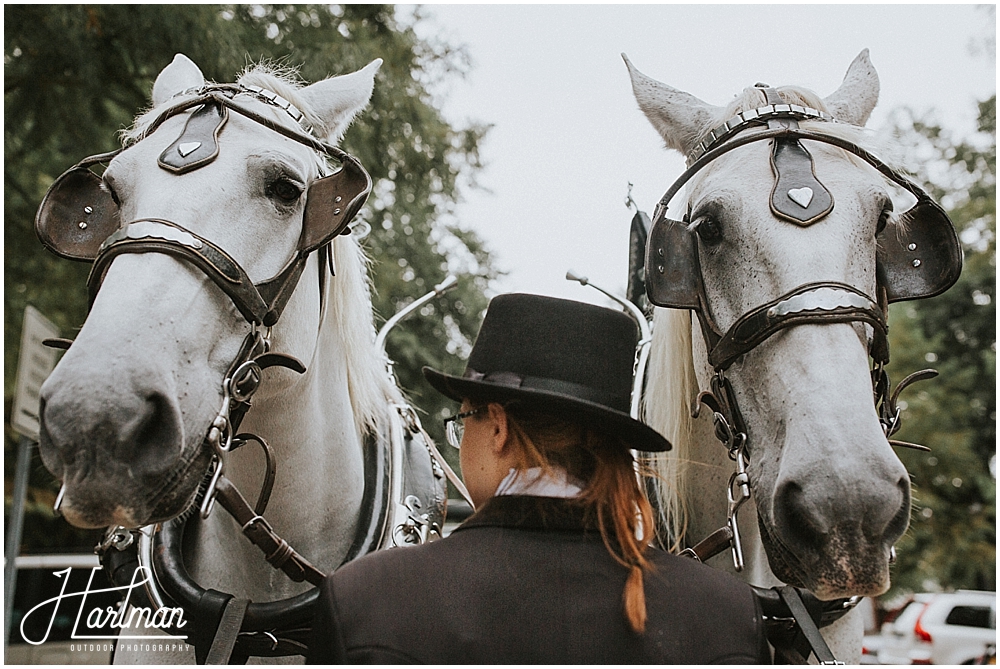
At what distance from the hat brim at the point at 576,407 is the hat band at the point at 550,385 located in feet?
0.07

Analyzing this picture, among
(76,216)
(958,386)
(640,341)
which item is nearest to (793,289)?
(640,341)

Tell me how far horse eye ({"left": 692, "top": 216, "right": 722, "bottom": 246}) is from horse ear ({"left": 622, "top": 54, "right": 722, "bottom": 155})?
1.84 ft

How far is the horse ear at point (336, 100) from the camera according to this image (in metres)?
2.91

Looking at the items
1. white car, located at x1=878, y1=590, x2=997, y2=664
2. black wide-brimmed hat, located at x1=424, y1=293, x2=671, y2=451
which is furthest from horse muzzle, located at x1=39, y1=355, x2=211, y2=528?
white car, located at x1=878, y1=590, x2=997, y2=664

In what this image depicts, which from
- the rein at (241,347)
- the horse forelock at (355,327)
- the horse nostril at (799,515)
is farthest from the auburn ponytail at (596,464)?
the horse forelock at (355,327)

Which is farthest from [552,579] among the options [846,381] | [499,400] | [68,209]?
[68,209]

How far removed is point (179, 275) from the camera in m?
2.05

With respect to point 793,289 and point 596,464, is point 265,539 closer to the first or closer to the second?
point 596,464

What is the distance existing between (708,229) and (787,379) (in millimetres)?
533

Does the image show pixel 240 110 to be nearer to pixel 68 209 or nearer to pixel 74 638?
pixel 68 209

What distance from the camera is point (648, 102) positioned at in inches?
118

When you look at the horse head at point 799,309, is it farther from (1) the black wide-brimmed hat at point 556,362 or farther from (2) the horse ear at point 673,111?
(1) the black wide-brimmed hat at point 556,362

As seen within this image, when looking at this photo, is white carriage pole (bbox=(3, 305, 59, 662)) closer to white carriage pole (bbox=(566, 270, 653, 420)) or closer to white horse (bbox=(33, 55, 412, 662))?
white horse (bbox=(33, 55, 412, 662))

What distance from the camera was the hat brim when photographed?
1.65 metres
